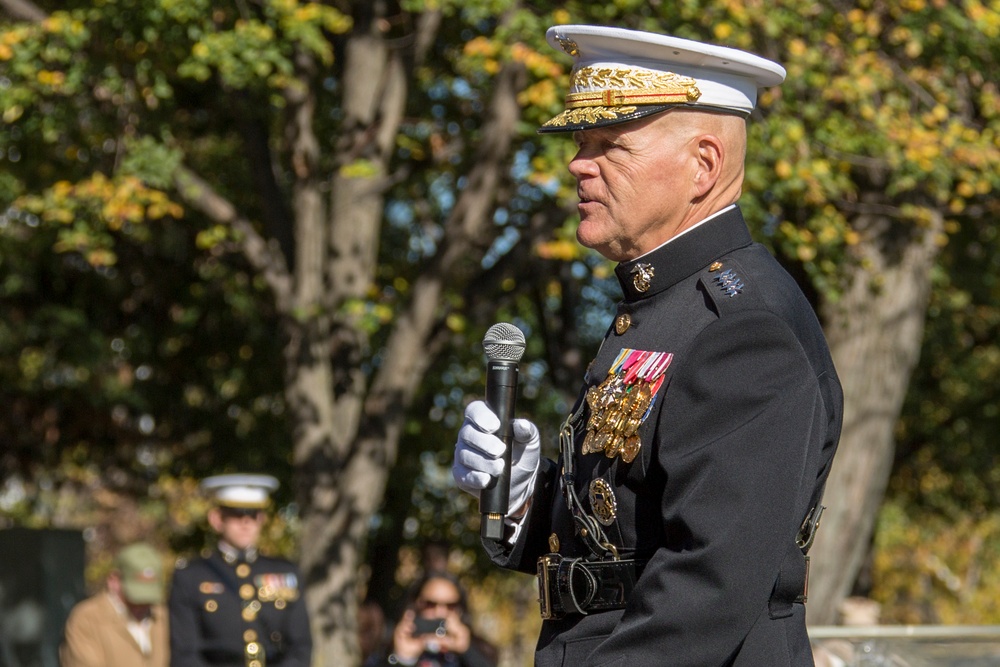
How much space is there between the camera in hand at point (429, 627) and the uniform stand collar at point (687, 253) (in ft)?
16.3

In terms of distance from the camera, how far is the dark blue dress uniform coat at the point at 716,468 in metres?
2.24

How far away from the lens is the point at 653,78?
103 inches

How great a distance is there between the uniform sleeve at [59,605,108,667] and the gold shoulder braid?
5778 millimetres

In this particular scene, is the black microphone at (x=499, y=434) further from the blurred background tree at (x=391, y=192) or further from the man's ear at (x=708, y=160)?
the blurred background tree at (x=391, y=192)

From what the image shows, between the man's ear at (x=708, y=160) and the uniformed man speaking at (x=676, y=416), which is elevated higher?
the man's ear at (x=708, y=160)

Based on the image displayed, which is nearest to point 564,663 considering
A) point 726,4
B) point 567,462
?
point 567,462

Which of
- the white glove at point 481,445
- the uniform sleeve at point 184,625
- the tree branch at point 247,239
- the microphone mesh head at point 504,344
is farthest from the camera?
the tree branch at point 247,239

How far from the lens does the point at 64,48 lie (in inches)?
391

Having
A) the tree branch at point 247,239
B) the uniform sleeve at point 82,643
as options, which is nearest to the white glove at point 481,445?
the uniform sleeve at point 82,643

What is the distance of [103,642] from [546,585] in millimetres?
5753

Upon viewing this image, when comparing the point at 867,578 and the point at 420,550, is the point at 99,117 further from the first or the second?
the point at 867,578

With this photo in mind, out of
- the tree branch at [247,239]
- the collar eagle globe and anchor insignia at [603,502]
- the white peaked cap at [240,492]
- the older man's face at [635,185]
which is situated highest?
the tree branch at [247,239]

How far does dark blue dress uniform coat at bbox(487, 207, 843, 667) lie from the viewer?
2236 mm

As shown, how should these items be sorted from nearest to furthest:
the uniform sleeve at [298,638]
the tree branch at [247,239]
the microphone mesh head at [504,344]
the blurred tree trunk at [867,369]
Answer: the microphone mesh head at [504,344] < the uniform sleeve at [298,638] < the blurred tree trunk at [867,369] < the tree branch at [247,239]
